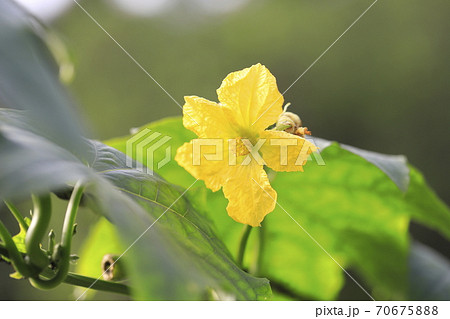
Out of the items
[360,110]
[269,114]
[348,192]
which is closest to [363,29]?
[360,110]

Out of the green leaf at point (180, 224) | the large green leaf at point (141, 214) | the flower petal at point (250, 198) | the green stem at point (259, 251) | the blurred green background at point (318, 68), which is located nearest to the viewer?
the large green leaf at point (141, 214)

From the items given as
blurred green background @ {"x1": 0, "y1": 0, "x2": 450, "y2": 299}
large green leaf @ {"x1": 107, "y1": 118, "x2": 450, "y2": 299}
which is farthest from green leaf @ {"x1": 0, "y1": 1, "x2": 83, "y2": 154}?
blurred green background @ {"x1": 0, "y1": 0, "x2": 450, "y2": 299}

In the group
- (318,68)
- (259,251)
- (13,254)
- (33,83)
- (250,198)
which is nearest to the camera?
(33,83)

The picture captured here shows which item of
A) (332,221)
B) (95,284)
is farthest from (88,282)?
(332,221)

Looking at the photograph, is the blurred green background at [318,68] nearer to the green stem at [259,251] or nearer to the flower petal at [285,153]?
the green stem at [259,251]

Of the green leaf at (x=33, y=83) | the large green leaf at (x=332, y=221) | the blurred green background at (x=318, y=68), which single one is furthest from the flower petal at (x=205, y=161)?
the blurred green background at (x=318, y=68)

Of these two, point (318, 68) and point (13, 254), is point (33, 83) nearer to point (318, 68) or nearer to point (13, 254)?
point (13, 254)
